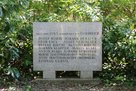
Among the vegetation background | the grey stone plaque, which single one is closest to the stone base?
the grey stone plaque

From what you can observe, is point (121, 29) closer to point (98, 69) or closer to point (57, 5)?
point (98, 69)

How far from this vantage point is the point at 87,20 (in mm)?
7145

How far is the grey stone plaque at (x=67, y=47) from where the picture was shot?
6504mm

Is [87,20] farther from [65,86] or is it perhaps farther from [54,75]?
[65,86]

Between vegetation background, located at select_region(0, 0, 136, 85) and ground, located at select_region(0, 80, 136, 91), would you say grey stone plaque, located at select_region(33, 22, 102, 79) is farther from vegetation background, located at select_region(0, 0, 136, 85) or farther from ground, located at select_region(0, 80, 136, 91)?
vegetation background, located at select_region(0, 0, 136, 85)

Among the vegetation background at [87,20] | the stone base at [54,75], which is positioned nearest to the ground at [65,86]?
the stone base at [54,75]

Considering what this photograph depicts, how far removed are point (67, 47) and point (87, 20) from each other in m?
0.89

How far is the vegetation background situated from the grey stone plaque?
0.93 feet

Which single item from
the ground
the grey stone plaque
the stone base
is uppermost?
the grey stone plaque

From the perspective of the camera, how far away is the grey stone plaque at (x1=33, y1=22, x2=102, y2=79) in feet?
21.3

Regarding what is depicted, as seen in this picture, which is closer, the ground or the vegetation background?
the ground

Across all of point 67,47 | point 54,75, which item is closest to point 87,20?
point 67,47

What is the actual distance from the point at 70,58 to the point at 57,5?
1647 mm

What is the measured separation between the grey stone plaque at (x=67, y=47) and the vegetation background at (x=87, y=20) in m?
0.28
